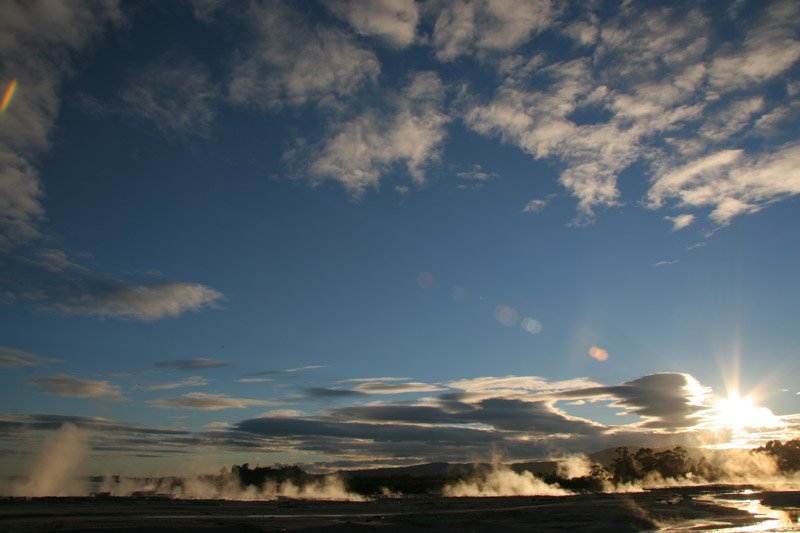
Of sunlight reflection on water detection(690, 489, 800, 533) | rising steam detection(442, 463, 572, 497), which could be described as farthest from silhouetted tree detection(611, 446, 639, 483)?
sunlight reflection on water detection(690, 489, 800, 533)

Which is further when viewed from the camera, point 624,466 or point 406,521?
point 624,466

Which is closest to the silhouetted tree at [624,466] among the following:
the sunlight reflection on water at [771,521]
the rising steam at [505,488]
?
the rising steam at [505,488]

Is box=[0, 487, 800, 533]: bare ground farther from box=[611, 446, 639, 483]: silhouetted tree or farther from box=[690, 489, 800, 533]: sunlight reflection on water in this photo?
box=[611, 446, 639, 483]: silhouetted tree

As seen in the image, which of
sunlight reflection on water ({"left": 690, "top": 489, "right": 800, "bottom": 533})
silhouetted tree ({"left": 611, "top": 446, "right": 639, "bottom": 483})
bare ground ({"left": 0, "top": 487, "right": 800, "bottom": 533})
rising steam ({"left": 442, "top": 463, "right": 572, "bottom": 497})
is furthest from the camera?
silhouetted tree ({"left": 611, "top": 446, "right": 639, "bottom": 483})

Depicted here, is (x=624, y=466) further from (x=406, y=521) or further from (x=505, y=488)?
Result: (x=406, y=521)

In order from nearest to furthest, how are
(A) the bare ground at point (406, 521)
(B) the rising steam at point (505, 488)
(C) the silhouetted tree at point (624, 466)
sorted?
(A) the bare ground at point (406, 521) < (B) the rising steam at point (505, 488) < (C) the silhouetted tree at point (624, 466)

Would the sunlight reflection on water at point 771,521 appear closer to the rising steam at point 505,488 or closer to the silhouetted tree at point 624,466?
the rising steam at point 505,488

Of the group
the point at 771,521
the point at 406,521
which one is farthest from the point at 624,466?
the point at 406,521

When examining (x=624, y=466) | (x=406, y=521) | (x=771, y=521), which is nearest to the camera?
(x=406, y=521)

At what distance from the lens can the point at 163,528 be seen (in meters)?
32.6

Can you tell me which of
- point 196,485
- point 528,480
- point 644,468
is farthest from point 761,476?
point 196,485

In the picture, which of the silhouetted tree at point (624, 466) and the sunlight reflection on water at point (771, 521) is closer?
the sunlight reflection on water at point (771, 521)

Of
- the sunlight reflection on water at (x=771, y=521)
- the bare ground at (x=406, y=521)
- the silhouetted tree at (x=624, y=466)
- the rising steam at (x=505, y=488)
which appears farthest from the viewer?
the silhouetted tree at (x=624, y=466)

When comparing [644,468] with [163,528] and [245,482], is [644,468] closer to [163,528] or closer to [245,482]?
[245,482]
